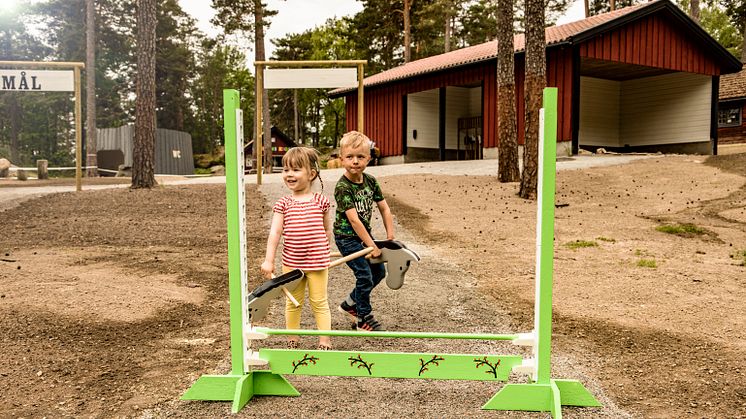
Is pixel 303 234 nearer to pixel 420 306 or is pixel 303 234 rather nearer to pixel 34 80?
pixel 420 306

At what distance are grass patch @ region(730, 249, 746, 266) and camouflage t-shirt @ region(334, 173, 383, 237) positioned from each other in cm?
521

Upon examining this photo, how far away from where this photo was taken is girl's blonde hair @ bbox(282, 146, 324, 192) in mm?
3561

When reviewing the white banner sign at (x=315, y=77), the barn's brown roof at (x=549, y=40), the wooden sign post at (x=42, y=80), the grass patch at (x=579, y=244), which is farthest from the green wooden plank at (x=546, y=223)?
the barn's brown roof at (x=549, y=40)

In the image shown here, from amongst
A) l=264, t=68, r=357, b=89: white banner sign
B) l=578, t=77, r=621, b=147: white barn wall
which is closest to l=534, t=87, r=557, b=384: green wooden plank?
l=264, t=68, r=357, b=89: white banner sign

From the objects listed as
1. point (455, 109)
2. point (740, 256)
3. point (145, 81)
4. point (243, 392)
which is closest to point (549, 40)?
point (455, 109)

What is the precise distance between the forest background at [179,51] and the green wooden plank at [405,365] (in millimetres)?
36228

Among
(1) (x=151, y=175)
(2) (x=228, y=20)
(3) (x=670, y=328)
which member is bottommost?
(3) (x=670, y=328)

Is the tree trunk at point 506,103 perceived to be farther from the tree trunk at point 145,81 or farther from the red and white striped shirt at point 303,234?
the red and white striped shirt at point 303,234

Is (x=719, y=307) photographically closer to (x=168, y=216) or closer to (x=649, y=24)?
(x=168, y=216)

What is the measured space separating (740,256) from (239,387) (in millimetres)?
6884

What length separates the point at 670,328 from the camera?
444cm

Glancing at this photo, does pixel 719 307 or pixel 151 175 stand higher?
pixel 151 175

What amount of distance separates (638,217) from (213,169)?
35365mm

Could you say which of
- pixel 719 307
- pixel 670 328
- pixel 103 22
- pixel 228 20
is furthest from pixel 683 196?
pixel 103 22
